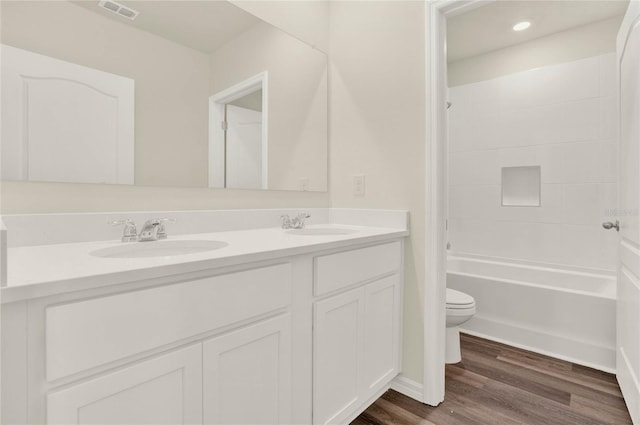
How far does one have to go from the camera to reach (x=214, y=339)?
2.95 feet

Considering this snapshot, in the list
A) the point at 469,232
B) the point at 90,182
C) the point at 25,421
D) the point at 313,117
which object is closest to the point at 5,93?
the point at 90,182

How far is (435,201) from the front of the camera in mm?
1591

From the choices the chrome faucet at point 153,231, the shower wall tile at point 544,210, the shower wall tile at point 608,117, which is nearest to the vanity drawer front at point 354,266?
the chrome faucet at point 153,231

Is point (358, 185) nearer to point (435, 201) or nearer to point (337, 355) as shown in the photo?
point (435, 201)

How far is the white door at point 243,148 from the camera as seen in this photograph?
1.62 m

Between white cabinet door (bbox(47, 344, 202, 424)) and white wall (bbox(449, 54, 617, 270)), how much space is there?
9.16 feet

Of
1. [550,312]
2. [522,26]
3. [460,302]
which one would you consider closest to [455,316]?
[460,302]

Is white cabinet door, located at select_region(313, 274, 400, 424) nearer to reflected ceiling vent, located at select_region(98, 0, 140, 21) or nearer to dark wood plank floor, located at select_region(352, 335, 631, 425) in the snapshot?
dark wood plank floor, located at select_region(352, 335, 631, 425)

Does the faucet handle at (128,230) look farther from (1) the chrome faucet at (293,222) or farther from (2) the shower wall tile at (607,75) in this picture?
(2) the shower wall tile at (607,75)

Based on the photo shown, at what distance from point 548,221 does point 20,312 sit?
3.14m

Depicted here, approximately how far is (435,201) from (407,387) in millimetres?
948

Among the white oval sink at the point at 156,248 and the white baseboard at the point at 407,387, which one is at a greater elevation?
the white oval sink at the point at 156,248

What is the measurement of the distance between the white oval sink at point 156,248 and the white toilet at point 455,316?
55.8 inches

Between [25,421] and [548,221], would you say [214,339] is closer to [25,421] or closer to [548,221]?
[25,421]
